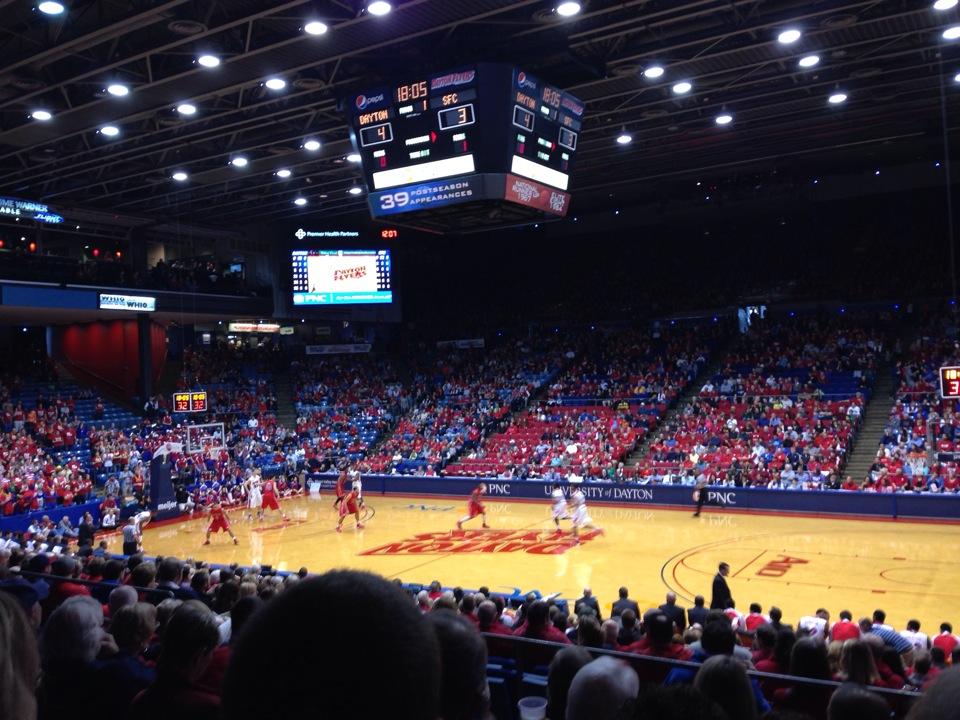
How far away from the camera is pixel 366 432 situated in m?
39.8

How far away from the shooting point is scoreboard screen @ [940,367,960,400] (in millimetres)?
20516

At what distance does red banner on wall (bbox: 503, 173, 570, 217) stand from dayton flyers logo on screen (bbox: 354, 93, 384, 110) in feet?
11.6

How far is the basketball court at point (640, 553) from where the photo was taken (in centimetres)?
1602

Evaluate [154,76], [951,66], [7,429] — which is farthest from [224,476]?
[951,66]

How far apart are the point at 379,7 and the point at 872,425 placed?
2275cm

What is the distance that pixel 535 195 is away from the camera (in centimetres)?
1692

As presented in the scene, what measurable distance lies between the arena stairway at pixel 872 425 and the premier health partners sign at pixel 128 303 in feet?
95.3

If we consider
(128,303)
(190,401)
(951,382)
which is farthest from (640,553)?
(128,303)

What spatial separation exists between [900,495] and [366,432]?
78.6 feet

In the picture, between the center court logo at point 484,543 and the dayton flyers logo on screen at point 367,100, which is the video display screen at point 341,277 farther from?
the dayton flyers logo on screen at point 367,100

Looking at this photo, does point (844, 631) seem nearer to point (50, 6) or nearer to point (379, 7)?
point (379, 7)

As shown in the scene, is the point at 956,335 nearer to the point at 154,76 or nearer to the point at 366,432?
the point at 366,432

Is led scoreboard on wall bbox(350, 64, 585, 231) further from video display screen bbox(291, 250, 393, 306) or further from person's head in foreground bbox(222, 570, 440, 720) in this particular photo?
video display screen bbox(291, 250, 393, 306)

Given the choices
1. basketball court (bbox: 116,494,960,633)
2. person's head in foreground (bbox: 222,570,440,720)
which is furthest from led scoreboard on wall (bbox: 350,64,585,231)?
person's head in foreground (bbox: 222,570,440,720)
